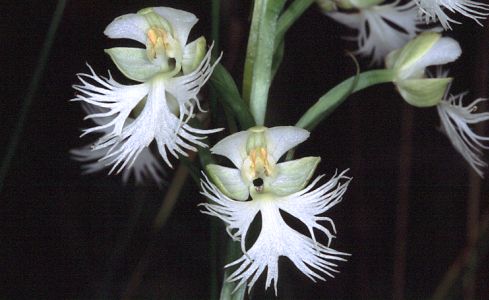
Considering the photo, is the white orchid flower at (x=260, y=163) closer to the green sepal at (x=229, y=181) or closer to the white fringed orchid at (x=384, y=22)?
the green sepal at (x=229, y=181)

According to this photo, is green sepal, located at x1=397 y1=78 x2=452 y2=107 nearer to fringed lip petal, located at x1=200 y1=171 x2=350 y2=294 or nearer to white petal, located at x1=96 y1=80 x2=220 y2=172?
fringed lip petal, located at x1=200 y1=171 x2=350 y2=294

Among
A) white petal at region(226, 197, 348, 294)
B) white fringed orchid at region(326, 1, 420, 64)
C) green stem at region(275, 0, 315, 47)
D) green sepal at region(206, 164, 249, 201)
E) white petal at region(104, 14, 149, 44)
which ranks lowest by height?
white petal at region(226, 197, 348, 294)

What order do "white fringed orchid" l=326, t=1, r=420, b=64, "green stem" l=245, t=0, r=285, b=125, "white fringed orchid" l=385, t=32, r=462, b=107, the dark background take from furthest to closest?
the dark background < "white fringed orchid" l=326, t=1, r=420, b=64 < "white fringed orchid" l=385, t=32, r=462, b=107 < "green stem" l=245, t=0, r=285, b=125

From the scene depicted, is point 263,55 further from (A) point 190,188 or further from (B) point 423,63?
(A) point 190,188

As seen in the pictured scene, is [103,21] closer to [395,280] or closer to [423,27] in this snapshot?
[423,27]

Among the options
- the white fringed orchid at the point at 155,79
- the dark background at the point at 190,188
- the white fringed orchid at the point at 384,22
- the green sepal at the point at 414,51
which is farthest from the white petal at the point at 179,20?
the dark background at the point at 190,188

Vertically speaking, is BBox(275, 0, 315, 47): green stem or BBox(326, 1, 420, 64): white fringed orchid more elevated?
BBox(326, 1, 420, 64): white fringed orchid

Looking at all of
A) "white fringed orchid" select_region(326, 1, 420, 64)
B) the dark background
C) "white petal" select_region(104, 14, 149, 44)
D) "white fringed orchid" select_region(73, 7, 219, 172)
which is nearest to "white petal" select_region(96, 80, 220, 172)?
"white fringed orchid" select_region(73, 7, 219, 172)

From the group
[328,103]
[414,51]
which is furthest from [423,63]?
[328,103]
